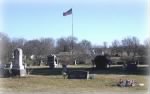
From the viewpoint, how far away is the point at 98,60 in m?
42.8

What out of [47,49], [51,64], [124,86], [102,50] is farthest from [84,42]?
[124,86]

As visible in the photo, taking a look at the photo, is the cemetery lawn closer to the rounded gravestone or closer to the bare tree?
the rounded gravestone

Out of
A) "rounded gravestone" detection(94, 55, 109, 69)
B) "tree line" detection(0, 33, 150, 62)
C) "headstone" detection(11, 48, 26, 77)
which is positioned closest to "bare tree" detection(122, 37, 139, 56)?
"tree line" detection(0, 33, 150, 62)

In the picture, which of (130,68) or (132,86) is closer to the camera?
(132,86)

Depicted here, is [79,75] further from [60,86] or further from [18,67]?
[60,86]

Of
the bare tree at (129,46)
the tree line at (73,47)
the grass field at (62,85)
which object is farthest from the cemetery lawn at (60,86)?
the bare tree at (129,46)

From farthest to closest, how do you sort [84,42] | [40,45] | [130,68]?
[84,42]
[40,45]
[130,68]

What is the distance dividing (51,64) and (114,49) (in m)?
47.9

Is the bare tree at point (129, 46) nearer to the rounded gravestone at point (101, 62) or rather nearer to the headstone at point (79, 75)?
the rounded gravestone at point (101, 62)

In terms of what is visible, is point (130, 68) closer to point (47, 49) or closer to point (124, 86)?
point (124, 86)

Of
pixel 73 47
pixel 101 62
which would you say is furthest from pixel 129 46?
pixel 101 62

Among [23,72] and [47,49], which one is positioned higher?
[47,49]

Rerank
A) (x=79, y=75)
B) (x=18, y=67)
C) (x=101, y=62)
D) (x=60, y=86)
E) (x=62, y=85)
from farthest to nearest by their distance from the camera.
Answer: (x=101, y=62) < (x=18, y=67) < (x=79, y=75) < (x=62, y=85) < (x=60, y=86)

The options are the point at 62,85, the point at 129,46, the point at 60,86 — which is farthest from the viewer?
the point at 129,46
